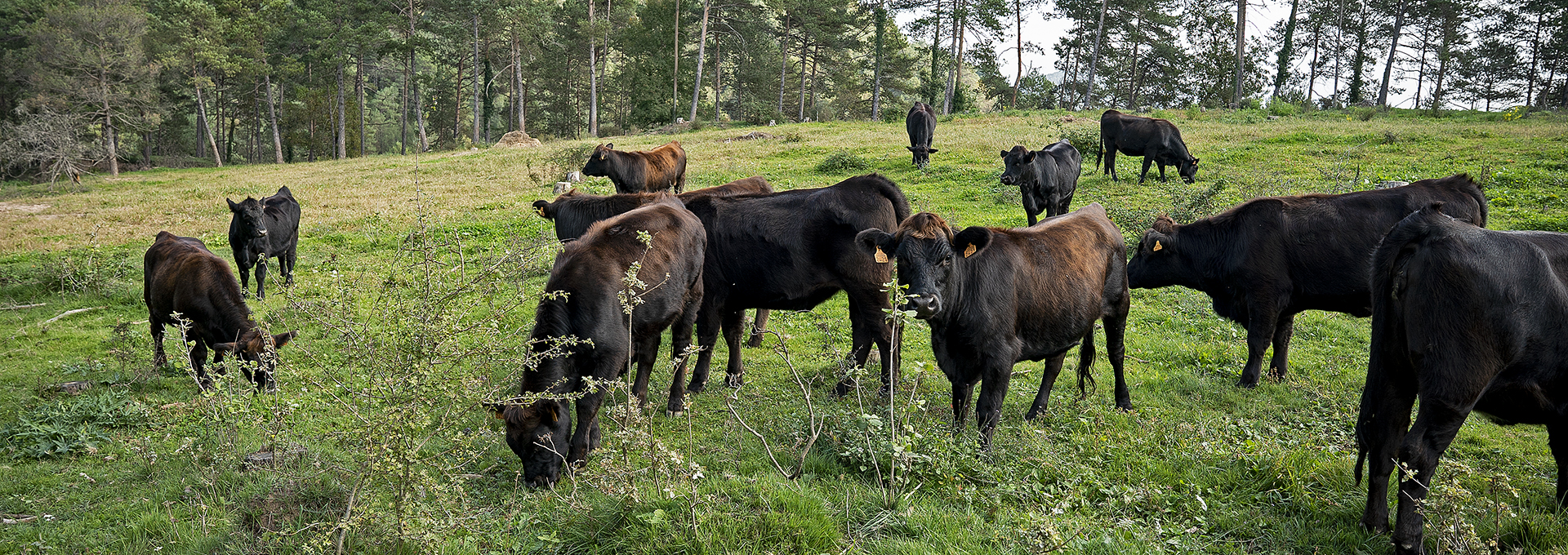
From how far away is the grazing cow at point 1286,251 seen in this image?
7.96 metres

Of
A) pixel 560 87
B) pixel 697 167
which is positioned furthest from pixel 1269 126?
pixel 560 87

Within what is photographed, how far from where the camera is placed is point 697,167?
2480 cm

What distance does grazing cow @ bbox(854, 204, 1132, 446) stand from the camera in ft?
19.7

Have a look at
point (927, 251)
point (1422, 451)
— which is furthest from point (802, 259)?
point (1422, 451)

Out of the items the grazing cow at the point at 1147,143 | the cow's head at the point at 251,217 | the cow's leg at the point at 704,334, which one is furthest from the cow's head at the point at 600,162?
the grazing cow at the point at 1147,143

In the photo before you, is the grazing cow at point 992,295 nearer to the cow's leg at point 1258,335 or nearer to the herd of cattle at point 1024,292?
the herd of cattle at point 1024,292

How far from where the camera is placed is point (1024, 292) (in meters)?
6.42

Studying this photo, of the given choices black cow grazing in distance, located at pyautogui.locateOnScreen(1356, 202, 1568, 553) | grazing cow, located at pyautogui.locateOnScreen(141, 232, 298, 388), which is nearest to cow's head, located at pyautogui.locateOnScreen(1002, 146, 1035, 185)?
black cow grazing in distance, located at pyautogui.locateOnScreen(1356, 202, 1568, 553)

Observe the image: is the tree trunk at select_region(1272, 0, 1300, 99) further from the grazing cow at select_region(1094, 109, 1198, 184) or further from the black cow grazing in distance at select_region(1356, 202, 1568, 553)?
the black cow grazing in distance at select_region(1356, 202, 1568, 553)

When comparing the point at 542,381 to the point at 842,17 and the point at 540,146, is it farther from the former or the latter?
the point at 842,17

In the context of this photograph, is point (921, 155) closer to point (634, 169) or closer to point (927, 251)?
point (634, 169)

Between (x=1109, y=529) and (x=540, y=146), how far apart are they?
36016 mm

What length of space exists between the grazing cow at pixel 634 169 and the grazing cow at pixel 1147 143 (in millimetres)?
11527

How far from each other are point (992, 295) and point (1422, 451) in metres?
2.79
